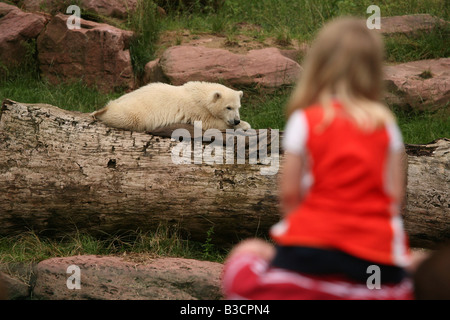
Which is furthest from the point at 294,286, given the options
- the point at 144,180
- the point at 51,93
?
the point at 51,93

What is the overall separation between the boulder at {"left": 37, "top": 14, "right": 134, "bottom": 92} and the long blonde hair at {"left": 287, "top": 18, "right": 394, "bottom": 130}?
7.98 meters

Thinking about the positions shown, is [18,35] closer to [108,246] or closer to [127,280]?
[108,246]

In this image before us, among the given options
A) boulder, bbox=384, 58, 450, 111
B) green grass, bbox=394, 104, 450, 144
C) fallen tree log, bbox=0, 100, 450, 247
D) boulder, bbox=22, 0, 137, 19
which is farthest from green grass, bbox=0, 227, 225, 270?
boulder, bbox=22, 0, 137, 19

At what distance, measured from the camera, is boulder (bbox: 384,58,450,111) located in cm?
848

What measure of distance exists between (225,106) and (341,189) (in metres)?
4.49

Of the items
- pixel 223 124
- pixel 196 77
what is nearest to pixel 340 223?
pixel 223 124

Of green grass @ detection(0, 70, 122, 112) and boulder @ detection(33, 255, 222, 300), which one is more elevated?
green grass @ detection(0, 70, 122, 112)

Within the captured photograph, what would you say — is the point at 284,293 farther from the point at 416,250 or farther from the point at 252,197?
the point at 416,250

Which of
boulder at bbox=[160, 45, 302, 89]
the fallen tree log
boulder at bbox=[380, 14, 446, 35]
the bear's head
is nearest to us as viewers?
the fallen tree log

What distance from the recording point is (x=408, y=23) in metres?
10.6

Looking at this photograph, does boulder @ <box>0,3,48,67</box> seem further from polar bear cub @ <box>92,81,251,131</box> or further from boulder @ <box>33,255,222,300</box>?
boulder @ <box>33,255,222,300</box>

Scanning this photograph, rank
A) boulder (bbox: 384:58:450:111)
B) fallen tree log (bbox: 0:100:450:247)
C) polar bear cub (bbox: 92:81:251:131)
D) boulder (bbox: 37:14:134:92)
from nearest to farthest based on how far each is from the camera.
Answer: fallen tree log (bbox: 0:100:450:247)
polar bear cub (bbox: 92:81:251:131)
boulder (bbox: 384:58:450:111)
boulder (bbox: 37:14:134:92)

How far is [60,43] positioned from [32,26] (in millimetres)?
680

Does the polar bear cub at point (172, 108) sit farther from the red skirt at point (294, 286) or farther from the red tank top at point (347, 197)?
the red tank top at point (347, 197)
